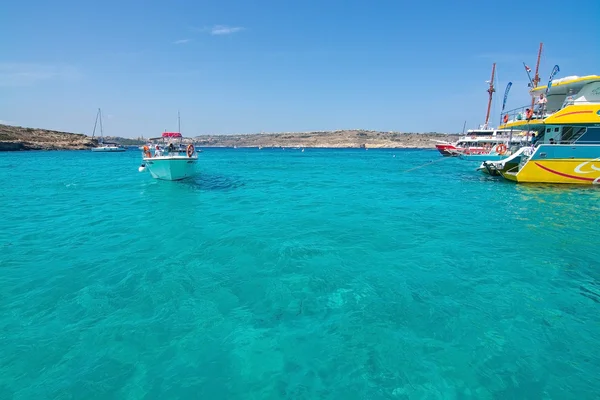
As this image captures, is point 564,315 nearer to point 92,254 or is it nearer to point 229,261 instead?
point 229,261

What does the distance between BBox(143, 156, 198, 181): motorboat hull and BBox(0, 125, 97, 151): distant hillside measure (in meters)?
96.3

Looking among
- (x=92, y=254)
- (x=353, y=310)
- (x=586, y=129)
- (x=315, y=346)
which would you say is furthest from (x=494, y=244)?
(x=586, y=129)

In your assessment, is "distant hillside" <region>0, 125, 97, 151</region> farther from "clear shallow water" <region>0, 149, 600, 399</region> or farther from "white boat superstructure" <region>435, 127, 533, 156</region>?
"white boat superstructure" <region>435, 127, 533, 156</region>

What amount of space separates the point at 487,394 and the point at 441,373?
644mm

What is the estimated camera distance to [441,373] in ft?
16.1

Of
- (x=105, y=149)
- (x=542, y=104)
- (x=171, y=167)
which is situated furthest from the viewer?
(x=105, y=149)

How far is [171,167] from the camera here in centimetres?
2522

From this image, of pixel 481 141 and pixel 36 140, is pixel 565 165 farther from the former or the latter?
pixel 36 140

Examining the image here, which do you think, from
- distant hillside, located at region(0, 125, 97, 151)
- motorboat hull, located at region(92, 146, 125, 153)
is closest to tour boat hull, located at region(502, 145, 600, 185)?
distant hillside, located at region(0, 125, 97, 151)

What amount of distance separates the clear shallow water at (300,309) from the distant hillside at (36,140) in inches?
4290

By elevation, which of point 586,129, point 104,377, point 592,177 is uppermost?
point 586,129

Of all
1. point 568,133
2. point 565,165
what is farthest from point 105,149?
point 565,165

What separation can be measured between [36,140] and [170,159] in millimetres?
114806

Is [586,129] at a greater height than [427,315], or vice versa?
[586,129]
